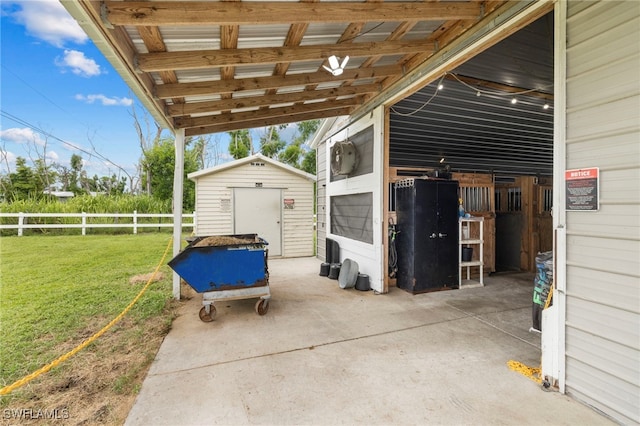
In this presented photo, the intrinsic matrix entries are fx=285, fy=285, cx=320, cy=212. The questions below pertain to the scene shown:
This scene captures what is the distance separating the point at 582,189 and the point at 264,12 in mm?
2707

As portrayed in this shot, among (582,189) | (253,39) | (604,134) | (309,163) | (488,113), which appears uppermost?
(309,163)

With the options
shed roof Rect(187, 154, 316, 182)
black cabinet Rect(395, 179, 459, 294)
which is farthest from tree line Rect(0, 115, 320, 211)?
black cabinet Rect(395, 179, 459, 294)

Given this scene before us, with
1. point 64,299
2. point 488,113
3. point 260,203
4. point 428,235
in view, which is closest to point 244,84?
point 428,235

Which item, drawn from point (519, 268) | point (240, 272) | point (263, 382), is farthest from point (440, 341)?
point (519, 268)

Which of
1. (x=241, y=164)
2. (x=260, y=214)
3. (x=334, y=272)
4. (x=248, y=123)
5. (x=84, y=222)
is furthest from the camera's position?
(x=84, y=222)

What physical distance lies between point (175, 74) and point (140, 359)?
298 centimetres

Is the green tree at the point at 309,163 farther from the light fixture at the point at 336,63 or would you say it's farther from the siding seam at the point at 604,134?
the siding seam at the point at 604,134

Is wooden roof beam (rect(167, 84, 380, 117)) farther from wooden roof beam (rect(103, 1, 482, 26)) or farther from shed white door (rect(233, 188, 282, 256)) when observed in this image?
shed white door (rect(233, 188, 282, 256))

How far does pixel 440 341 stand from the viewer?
117 inches

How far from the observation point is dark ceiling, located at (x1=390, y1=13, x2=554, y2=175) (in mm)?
3758

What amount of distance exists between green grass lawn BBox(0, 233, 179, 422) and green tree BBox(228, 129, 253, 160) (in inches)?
519

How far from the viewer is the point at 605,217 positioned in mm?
1915

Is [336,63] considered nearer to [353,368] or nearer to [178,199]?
[353,368]

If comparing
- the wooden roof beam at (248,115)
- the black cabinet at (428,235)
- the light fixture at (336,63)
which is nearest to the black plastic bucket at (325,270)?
the black cabinet at (428,235)
